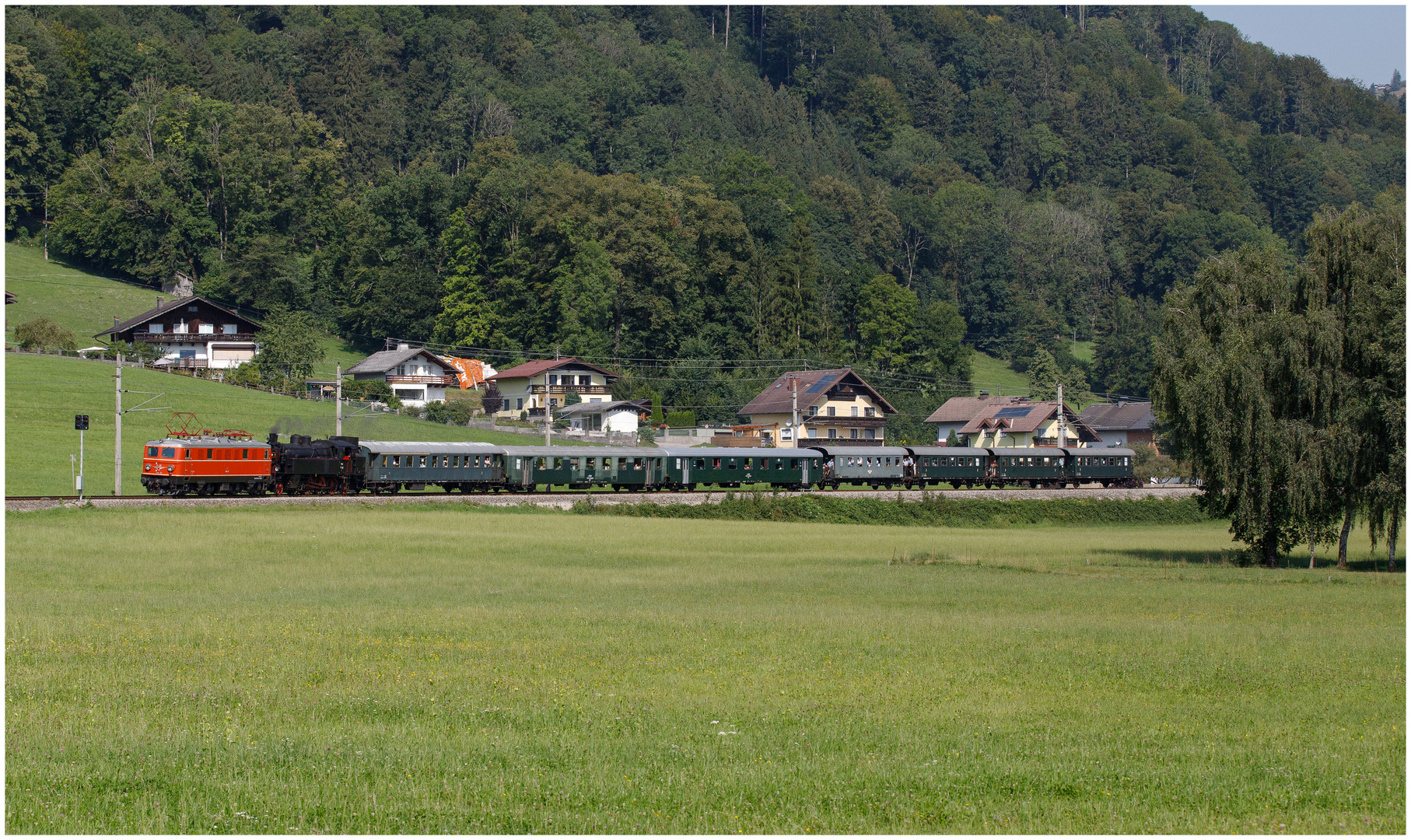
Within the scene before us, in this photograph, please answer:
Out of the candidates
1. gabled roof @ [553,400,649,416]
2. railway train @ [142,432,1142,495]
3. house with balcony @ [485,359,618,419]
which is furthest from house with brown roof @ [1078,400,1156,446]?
house with balcony @ [485,359,618,419]

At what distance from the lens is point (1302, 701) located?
1798 centimetres

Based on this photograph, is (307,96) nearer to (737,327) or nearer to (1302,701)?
(737,327)

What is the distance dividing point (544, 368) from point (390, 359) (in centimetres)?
1451


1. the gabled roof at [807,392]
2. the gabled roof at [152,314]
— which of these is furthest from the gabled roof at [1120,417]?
the gabled roof at [152,314]

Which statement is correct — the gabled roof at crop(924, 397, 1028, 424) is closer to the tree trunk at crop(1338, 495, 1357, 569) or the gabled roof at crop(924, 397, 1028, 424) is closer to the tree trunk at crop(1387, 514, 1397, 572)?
the tree trunk at crop(1338, 495, 1357, 569)

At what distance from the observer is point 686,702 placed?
17.3 m

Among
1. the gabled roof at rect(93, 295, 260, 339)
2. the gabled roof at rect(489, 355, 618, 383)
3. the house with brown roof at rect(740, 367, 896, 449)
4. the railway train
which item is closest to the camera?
the railway train

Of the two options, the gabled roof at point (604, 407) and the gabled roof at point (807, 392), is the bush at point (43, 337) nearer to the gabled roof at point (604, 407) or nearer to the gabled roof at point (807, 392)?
the gabled roof at point (604, 407)

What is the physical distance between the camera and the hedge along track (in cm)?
5166

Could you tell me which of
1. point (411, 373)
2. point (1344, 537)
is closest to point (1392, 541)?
point (1344, 537)

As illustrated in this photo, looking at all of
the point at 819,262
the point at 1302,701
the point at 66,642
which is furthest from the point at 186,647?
the point at 819,262

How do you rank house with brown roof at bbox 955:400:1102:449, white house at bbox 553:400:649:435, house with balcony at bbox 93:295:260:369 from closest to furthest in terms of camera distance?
white house at bbox 553:400:649:435, house with brown roof at bbox 955:400:1102:449, house with balcony at bbox 93:295:260:369

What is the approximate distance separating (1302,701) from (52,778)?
53.4ft

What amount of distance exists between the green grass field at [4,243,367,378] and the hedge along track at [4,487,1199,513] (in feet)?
213
